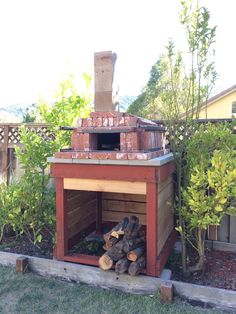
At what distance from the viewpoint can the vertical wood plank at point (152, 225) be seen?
270 centimetres

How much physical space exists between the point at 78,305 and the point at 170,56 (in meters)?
2.51

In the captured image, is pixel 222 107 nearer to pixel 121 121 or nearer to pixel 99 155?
pixel 121 121

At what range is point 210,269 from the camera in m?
3.12

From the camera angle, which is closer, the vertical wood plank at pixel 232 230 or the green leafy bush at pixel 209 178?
the green leafy bush at pixel 209 178

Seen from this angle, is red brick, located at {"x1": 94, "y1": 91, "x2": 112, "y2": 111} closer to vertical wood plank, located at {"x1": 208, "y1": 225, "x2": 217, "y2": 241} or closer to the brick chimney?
the brick chimney

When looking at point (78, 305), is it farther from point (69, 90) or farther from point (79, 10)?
point (79, 10)

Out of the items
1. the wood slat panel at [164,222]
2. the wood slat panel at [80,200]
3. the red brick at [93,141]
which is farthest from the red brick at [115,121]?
the wood slat panel at [80,200]

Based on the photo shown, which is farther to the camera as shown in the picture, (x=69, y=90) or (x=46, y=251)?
(x=69, y=90)

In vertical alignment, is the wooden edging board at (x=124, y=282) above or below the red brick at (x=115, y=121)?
below

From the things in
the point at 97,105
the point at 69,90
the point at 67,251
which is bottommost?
the point at 67,251

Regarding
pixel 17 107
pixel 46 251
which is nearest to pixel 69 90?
pixel 46 251

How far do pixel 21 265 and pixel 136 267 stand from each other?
126 centimetres

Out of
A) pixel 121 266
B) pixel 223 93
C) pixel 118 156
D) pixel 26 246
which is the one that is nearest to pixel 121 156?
pixel 118 156

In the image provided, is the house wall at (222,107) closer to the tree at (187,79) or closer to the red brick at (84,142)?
the tree at (187,79)
